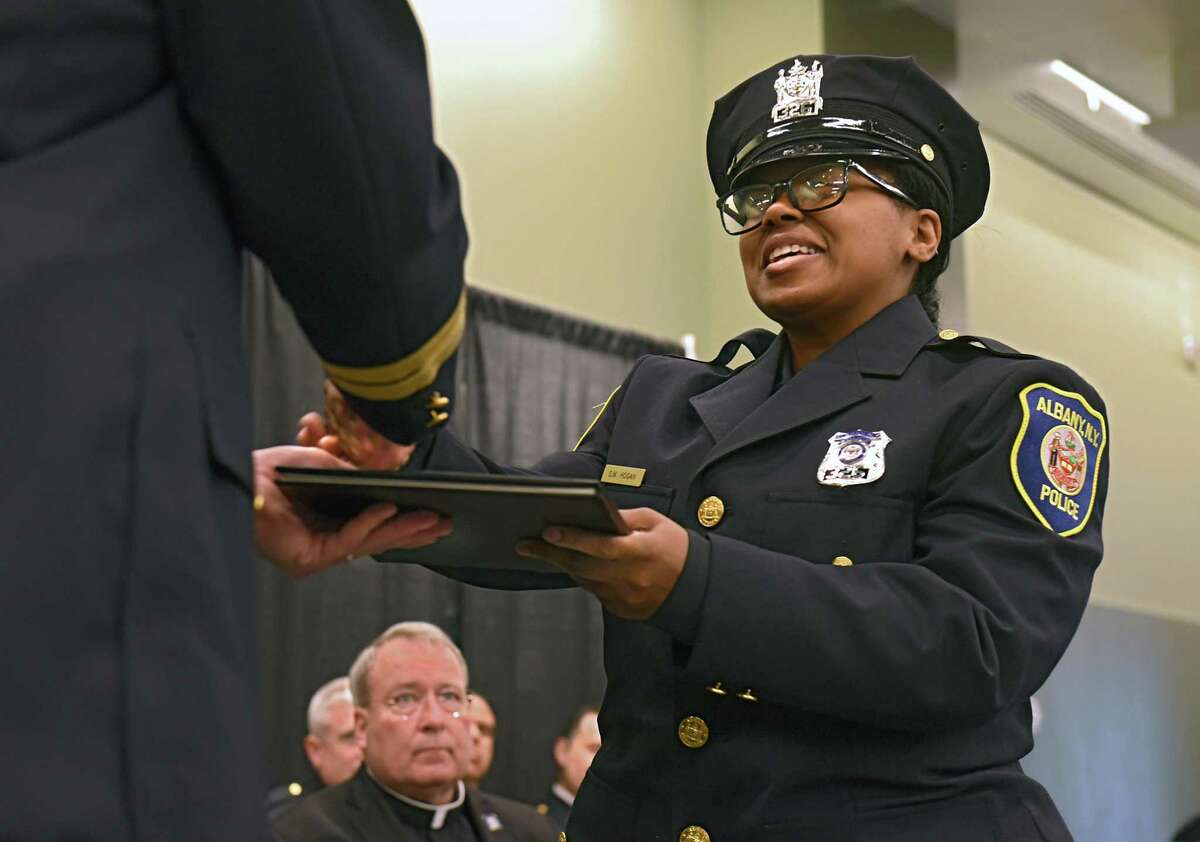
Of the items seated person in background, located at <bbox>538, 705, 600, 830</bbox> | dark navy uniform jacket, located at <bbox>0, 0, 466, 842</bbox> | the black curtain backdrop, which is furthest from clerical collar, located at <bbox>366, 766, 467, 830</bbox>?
dark navy uniform jacket, located at <bbox>0, 0, 466, 842</bbox>

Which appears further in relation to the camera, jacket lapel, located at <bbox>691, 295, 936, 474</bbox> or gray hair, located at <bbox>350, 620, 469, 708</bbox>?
gray hair, located at <bbox>350, 620, 469, 708</bbox>

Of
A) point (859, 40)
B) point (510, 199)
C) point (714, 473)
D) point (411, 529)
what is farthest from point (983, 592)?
point (859, 40)

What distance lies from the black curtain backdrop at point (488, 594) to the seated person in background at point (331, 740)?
131mm

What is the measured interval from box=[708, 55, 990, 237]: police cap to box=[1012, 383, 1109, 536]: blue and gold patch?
42 cm

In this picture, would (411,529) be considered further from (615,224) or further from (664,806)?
(615,224)

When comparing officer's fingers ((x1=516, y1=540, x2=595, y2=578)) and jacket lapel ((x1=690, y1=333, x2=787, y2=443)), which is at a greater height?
jacket lapel ((x1=690, y1=333, x2=787, y2=443))

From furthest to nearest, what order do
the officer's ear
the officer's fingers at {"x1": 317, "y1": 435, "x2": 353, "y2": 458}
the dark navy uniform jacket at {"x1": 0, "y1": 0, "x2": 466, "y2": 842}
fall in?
the officer's ear, the officer's fingers at {"x1": 317, "y1": 435, "x2": 353, "y2": 458}, the dark navy uniform jacket at {"x1": 0, "y1": 0, "x2": 466, "y2": 842}

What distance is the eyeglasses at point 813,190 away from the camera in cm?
229

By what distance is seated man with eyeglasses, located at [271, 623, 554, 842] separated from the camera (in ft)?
15.5

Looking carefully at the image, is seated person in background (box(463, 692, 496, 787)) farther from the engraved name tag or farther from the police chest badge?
the police chest badge

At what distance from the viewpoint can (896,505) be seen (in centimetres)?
203

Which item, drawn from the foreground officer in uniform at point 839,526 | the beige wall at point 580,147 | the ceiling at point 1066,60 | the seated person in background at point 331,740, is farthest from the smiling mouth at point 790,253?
the ceiling at point 1066,60

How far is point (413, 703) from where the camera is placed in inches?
189

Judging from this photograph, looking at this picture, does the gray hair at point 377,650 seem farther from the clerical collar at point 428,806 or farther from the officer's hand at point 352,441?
the officer's hand at point 352,441
